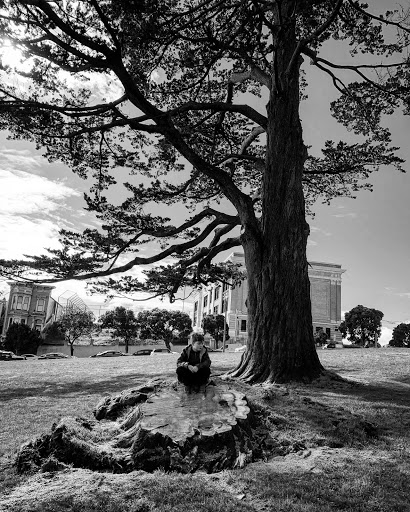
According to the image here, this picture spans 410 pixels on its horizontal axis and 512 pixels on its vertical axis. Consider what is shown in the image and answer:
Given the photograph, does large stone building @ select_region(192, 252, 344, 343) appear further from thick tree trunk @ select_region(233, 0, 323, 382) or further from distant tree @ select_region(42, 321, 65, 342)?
thick tree trunk @ select_region(233, 0, 323, 382)

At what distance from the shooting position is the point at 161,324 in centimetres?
6450

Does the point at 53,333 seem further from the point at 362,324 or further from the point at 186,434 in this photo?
the point at 186,434

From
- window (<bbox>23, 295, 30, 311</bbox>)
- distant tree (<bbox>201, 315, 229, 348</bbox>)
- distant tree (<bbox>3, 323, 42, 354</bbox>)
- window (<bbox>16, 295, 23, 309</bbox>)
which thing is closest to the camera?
distant tree (<bbox>3, 323, 42, 354</bbox>)

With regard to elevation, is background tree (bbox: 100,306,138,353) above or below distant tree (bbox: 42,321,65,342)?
above

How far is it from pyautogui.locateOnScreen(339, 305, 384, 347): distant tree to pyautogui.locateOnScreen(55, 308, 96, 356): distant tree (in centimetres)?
4249

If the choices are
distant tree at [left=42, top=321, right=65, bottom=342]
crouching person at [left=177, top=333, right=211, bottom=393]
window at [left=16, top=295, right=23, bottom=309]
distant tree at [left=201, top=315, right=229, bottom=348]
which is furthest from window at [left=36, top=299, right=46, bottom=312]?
crouching person at [left=177, top=333, right=211, bottom=393]

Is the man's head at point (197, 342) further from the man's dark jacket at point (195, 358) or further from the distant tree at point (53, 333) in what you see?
the distant tree at point (53, 333)

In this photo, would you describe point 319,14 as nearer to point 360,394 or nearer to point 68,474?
point 360,394

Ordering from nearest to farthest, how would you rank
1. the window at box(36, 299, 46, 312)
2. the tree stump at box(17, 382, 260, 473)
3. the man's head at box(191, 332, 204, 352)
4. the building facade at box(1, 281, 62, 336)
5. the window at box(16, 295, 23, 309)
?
the tree stump at box(17, 382, 260, 473), the man's head at box(191, 332, 204, 352), the building facade at box(1, 281, 62, 336), the window at box(16, 295, 23, 309), the window at box(36, 299, 46, 312)

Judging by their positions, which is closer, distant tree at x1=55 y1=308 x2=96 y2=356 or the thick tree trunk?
the thick tree trunk

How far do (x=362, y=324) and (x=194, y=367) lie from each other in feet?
226

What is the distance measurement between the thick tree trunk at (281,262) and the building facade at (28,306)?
64.4 metres

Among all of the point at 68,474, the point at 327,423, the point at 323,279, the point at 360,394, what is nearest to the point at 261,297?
the point at 360,394

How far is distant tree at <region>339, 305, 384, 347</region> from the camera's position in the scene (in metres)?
68.7
